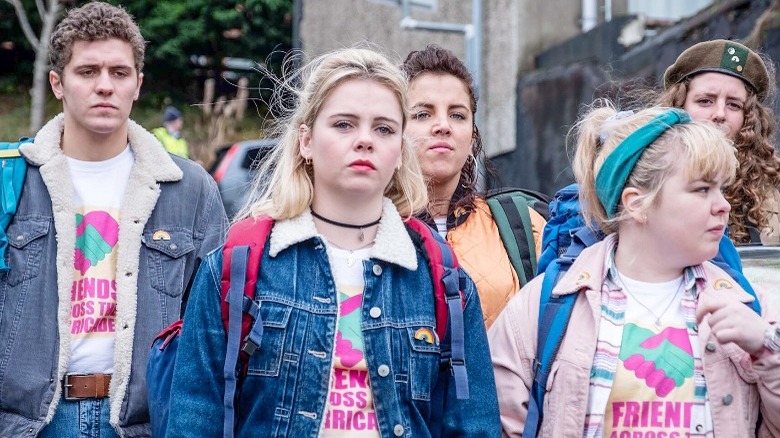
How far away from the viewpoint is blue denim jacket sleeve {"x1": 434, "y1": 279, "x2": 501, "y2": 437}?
3.27m

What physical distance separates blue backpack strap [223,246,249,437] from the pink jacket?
88 centimetres

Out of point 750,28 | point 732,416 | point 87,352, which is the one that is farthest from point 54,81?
point 750,28

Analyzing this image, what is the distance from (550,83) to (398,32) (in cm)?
756

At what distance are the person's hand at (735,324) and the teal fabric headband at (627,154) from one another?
55 centimetres

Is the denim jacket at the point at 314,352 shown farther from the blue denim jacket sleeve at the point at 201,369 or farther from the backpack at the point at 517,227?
the backpack at the point at 517,227

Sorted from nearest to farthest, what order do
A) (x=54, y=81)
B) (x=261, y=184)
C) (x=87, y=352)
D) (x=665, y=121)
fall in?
(x=665, y=121), (x=261, y=184), (x=87, y=352), (x=54, y=81)

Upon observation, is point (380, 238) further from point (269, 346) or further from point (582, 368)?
point (582, 368)

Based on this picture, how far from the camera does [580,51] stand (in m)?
13.4

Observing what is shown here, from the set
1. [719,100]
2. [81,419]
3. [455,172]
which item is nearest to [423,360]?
[455,172]

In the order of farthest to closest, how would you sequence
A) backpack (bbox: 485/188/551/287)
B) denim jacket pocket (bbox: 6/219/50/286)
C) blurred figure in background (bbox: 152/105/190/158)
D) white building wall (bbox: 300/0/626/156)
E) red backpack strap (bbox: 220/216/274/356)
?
1. blurred figure in background (bbox: 152/105/190/158)
2. white building wall (bbox: 300/0/626/156)
3. denim jacket pocket (bbox: 6/219/50/286)
4. backpack (bbox: 485/188/551/287)
5. red backpack strap (bbox: 220/216/274/356)

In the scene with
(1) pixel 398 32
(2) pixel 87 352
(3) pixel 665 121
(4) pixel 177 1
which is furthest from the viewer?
(4) pixel 177 1

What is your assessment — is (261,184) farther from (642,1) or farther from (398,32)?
(398,32)

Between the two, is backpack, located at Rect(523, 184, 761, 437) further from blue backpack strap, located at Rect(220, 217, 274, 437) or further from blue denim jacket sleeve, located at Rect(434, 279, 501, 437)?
blue backpack strap, located at Rect(220, 217, 274, 437)

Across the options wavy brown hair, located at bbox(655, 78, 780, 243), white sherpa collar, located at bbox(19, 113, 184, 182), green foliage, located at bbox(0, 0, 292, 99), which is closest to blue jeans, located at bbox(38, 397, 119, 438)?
white sherpa collar, located at bbox(19, 113, 184, 182)
